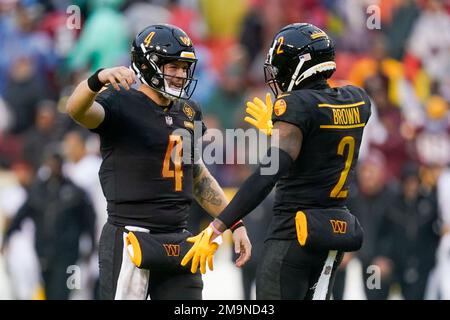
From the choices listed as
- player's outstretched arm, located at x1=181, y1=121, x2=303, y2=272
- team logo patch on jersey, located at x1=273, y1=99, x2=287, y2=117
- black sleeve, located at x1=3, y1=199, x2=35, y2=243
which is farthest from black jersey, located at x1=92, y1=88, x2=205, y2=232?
black sleeve, located at x1=3, y1=199, x2=35, y2=243

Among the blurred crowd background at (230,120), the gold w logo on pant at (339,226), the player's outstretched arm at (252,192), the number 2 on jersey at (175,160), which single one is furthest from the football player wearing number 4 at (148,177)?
the blurred crowd background at (230,120)

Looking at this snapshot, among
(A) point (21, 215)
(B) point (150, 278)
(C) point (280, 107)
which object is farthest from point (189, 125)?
(A) point (21, 215)

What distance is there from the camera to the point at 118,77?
7133 millimetres

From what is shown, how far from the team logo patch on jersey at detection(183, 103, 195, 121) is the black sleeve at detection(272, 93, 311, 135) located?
74 cm

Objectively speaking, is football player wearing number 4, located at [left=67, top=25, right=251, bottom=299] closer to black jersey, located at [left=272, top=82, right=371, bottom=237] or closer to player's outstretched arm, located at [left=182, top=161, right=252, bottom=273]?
player's outstretched arm, located at [left=182, top=161, right=252, bottom=273]

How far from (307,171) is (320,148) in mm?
159

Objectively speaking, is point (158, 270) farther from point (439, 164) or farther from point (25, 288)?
point (439, 164)

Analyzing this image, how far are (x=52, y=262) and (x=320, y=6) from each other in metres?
5.19

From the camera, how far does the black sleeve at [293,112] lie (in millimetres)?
7379

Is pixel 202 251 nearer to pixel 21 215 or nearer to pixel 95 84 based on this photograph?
pixel 95 84

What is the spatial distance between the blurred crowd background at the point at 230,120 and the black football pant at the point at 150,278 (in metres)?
4.36

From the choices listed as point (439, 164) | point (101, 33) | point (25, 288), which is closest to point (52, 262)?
point (25, 288)

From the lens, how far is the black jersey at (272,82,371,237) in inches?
294

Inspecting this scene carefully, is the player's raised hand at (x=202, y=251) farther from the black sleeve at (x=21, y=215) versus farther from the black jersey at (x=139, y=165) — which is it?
the black sleeve at (x=21, y=215)
